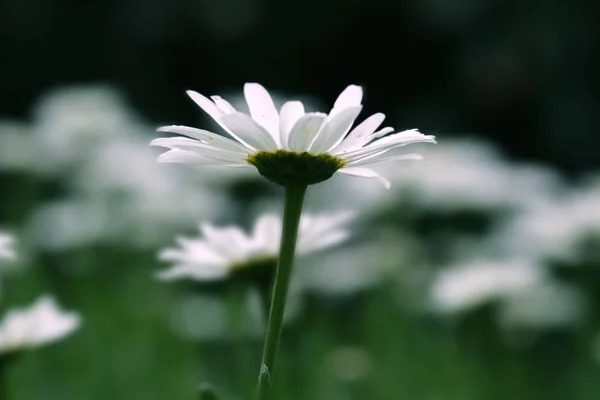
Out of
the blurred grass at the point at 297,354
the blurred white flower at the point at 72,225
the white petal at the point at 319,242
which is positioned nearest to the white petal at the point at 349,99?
the white petal at the point at 319,242

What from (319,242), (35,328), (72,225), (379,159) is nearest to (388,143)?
(379,159)

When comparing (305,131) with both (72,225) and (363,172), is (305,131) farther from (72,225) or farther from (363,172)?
(72,225)

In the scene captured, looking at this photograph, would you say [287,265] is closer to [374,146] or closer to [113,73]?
[374,146]

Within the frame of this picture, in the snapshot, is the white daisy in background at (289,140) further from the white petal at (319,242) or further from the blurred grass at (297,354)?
the blurred grass at (297,354)

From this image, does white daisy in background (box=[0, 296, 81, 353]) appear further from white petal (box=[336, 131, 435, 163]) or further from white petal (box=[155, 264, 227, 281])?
white petal (box=[336, 131, 435, 163])

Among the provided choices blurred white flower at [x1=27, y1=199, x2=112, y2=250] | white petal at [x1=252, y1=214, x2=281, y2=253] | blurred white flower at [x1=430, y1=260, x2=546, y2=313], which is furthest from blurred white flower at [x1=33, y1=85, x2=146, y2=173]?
white petal at [x1=252, y1=214, x2=281, y2=253]
